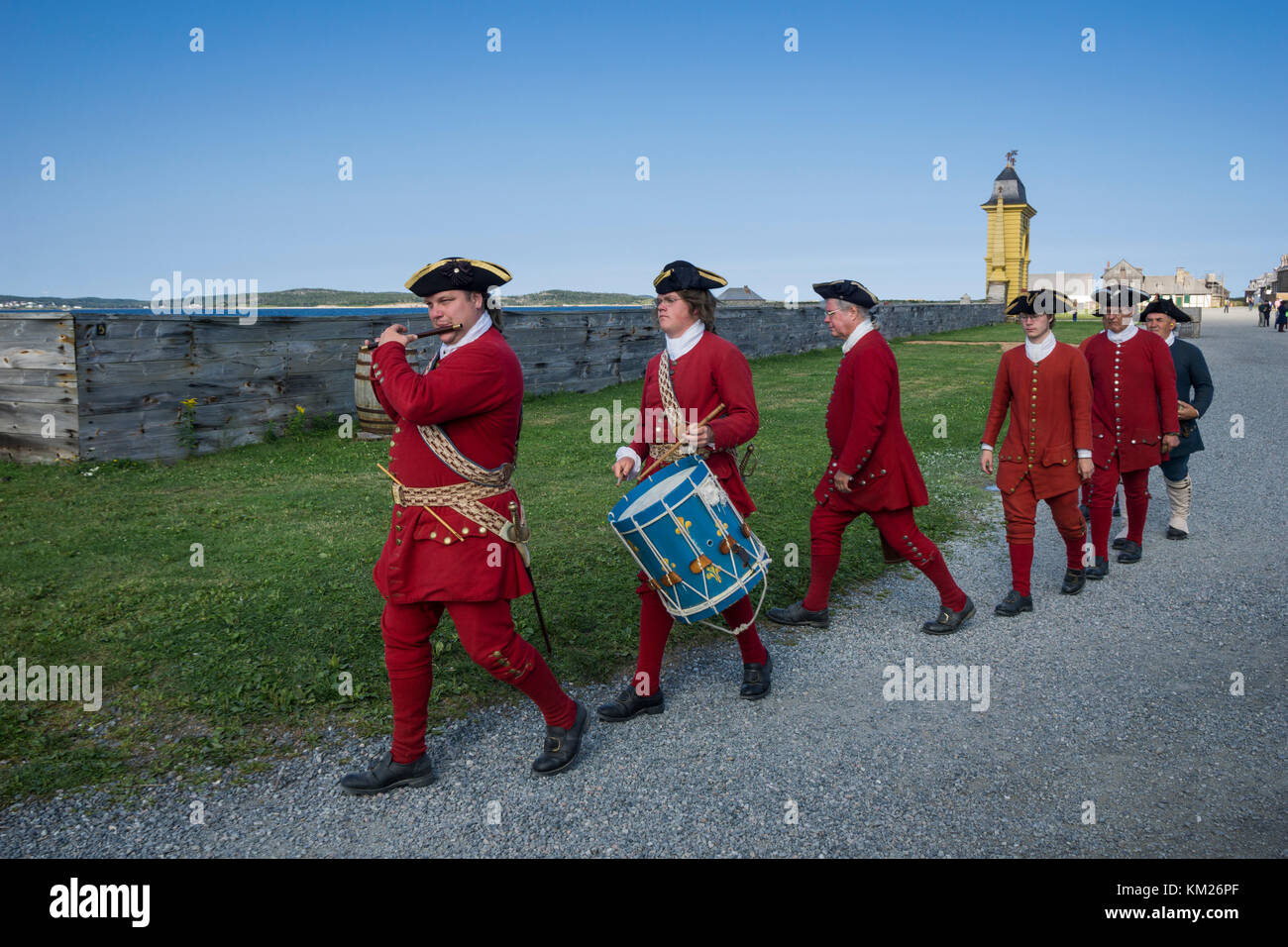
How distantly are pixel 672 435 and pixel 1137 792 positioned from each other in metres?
2.29

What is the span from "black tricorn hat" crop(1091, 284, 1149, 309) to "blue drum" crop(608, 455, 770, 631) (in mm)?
4438

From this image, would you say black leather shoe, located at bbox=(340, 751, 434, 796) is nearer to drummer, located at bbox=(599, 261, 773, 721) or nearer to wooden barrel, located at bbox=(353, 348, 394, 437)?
drummer, located at bbox=(599, 261, 773, 721)

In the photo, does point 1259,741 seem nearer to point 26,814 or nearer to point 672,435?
point 672,435

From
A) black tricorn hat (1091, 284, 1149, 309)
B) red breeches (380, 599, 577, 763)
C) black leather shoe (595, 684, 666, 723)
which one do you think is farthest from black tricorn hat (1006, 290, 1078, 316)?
red breeches (380, 599, 577, 763)

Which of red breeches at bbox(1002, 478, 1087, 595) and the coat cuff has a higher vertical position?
A: the coat cuff

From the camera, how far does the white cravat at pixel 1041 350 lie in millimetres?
5930

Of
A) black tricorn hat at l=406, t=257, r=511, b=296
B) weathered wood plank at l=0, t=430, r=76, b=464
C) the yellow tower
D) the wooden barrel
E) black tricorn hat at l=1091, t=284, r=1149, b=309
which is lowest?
weathered wood plank at l=0, t=430, r=76, b=464

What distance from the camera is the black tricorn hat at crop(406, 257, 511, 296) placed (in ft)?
11.6

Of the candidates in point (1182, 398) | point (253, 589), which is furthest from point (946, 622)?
point (253, 589)

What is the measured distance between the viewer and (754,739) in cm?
412

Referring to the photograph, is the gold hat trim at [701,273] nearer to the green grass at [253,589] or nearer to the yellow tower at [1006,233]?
the green grass at [253,589]

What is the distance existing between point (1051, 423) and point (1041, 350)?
0.46 m

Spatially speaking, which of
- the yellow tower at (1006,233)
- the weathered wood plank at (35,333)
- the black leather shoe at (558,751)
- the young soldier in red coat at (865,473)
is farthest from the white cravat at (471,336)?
the yellow tower at (1006,233)
